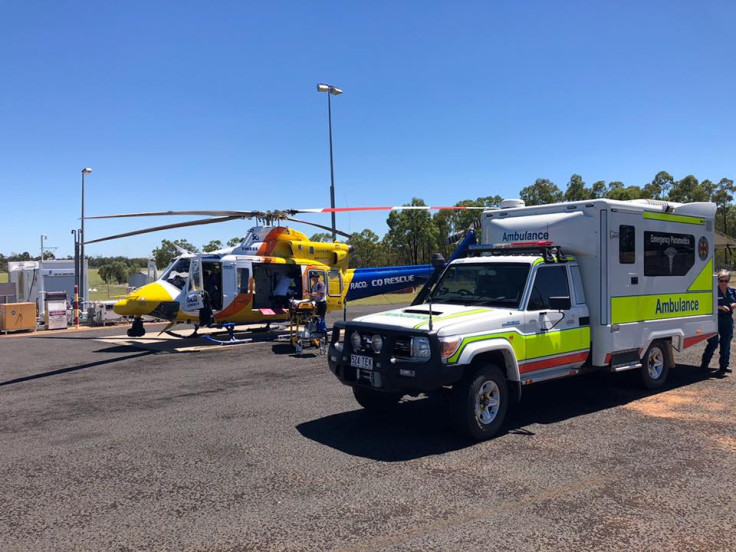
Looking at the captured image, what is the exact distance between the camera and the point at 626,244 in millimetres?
7672

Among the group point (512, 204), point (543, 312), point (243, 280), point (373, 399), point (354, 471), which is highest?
point (512, 204)

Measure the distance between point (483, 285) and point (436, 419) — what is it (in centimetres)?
181

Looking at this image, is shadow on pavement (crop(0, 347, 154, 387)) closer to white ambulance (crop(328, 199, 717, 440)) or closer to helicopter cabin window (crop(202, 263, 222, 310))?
helicopter cabin window (crop(202, 263, 222, 310))

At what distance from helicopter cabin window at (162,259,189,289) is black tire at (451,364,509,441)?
1013 cm

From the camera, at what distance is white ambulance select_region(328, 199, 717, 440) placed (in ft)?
19.3

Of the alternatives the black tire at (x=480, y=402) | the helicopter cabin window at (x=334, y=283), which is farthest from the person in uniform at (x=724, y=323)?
the helicopter cabin window at (x=334, y=283)

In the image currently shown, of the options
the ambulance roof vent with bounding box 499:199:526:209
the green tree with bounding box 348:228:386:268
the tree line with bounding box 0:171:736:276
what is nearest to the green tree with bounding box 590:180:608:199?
the tree line with bounding box 0:171:736:276

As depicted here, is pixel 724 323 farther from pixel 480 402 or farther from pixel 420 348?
pixel 420 348

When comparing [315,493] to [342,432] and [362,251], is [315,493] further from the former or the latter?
[362,251]

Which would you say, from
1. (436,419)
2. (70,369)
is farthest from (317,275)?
(436,419)

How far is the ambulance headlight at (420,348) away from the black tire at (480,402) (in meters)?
0.56

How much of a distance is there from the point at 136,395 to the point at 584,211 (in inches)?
283

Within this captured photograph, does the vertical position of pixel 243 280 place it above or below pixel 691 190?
below

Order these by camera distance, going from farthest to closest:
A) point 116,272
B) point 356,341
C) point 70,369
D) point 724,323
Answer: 1. point 116,272
2. point 70,369
3. point 724,323
4. point 356,341
